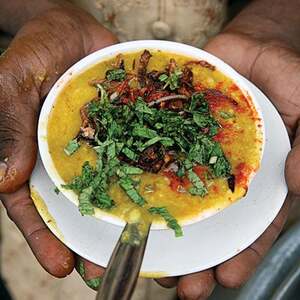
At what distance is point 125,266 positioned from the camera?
1198 millimetres

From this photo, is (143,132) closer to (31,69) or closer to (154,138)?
(154,138)

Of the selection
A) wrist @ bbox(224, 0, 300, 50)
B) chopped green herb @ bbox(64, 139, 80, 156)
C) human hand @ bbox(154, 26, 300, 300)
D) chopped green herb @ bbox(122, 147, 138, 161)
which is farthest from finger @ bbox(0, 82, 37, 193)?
wrist @ bbox(224, 0, 300, 50)

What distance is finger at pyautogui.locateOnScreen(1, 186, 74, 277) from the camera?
4.93ft

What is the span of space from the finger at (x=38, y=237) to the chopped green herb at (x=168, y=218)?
11.2 inches

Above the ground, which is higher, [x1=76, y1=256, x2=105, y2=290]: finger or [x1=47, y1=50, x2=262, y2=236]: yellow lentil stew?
[x1=47, y1=50, x2=262, y2=236]: yellow lentil stew

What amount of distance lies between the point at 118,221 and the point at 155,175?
0.14m

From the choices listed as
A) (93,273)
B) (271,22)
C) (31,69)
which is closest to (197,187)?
(93,273)

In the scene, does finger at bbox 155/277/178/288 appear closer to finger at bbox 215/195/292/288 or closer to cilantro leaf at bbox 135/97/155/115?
finger at bbox 215/195/292/288

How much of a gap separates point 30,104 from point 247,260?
68 centimetres

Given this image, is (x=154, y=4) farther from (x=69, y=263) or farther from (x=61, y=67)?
(x=69, y=263)

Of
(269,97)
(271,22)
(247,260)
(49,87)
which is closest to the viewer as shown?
(247,260)

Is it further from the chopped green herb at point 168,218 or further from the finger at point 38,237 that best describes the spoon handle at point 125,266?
the finger at point 38,237

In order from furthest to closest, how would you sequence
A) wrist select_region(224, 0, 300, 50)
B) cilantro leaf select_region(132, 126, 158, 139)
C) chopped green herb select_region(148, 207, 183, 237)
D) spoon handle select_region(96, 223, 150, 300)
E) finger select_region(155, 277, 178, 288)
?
wrist select_region(224, 0, 300, 50), finger select_region(155, 277, 178, 288), cilantro leaf select_region(132, 126, 158, 139), chopped green herb select_region(148, 207, 183, 237), spoon handle select_region(96, 223, 150, 300)

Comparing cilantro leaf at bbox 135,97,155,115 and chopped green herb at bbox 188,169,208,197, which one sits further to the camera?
cilantro leaf at bbox 135,97,155,115
